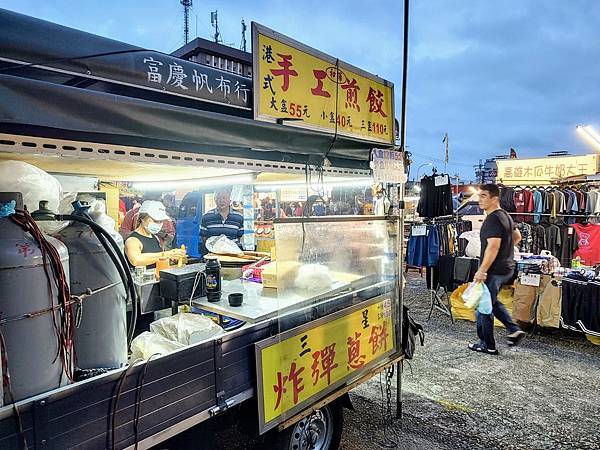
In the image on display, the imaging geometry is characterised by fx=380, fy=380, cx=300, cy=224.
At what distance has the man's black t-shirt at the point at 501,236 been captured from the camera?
4664 millimetres

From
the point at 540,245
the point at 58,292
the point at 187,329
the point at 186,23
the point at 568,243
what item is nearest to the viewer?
the point at 58,292

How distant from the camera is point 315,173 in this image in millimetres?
2613

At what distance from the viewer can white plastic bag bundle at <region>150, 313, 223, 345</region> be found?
6.86 feet

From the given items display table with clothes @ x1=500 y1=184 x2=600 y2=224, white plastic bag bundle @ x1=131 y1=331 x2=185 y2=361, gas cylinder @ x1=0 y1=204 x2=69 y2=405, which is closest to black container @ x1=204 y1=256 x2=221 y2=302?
white plastic bag bundle @ x1=131 y1=331 x2=185 y2=361

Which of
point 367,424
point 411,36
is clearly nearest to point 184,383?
point 367,424

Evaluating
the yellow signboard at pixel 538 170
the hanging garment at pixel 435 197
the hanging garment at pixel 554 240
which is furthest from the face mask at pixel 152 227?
the yellow signboard at pixel 538 170

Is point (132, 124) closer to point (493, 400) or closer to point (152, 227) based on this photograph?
point (152, 227)

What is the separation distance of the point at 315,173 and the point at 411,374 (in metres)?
2.85

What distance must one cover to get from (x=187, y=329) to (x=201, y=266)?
89 cm

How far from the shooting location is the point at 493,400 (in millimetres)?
3701

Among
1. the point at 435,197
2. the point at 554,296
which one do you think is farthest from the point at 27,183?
the point at 435,197

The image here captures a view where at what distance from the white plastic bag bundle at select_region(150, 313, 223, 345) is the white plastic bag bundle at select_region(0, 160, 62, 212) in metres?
0.92

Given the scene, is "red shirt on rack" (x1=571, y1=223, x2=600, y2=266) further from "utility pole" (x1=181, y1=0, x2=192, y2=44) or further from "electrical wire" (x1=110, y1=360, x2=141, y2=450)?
"utility pole" (x1=181, y1=0, x2=192, y2=44)

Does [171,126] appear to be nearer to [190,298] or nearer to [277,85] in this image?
[277,85]
